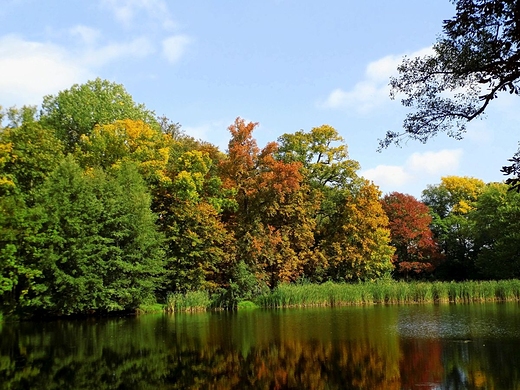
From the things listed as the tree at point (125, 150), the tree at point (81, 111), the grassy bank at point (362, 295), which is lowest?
→ the grassy bank at point (362, 295)

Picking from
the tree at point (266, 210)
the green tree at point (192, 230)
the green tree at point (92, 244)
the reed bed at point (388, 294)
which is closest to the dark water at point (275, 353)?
the green tree at point (92, 244)

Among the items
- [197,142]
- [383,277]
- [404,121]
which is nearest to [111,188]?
[197,142]

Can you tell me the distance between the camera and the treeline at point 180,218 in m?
24.7

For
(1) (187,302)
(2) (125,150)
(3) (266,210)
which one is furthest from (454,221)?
(2) (125,150)

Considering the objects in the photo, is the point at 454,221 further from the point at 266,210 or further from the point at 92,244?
the point at 92,244

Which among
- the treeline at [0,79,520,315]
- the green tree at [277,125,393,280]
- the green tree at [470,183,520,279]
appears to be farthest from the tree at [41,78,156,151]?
the green tree at [470,183,520,279]

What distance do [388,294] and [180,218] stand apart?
12563mm

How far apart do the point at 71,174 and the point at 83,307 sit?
6536mm

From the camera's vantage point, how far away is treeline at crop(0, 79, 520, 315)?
2472 cm

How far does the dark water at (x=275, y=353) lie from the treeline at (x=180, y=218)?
4223 millimetres

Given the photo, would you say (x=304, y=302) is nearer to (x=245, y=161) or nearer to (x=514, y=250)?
(x=245, y=161)

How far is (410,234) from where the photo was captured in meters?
39.2

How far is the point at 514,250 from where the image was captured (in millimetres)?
35344

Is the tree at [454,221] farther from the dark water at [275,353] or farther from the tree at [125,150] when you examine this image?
the tree at [125,150]
